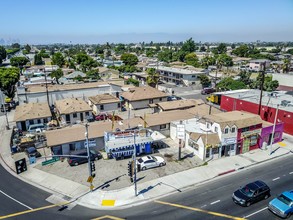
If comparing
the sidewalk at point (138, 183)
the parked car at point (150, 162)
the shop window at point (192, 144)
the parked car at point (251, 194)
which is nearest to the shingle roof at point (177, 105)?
the shop window at point (192, 144)

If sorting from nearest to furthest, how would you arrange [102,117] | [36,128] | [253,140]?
[253,140] → [36,128] → [102,117]

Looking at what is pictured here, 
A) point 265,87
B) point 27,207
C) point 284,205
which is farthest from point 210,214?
point 265,87

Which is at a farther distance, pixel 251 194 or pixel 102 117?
pixel 102 117

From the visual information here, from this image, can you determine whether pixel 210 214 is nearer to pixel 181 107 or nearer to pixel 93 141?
pixel 93 141

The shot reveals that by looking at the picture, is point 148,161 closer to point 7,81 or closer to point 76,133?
point 76,133

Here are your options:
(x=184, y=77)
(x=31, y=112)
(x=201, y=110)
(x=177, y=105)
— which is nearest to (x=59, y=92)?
(x=31, y=112)

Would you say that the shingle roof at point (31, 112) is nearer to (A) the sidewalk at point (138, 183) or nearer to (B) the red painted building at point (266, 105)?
(A) the sidewalk at point (138, 183)
